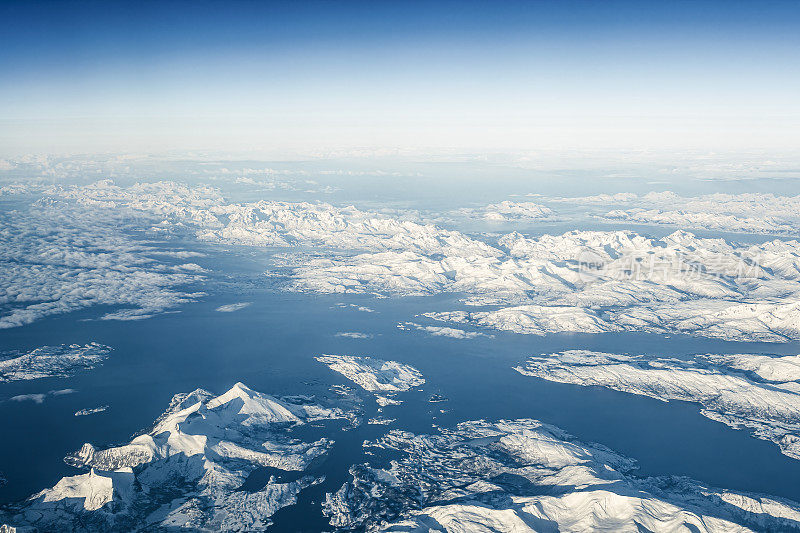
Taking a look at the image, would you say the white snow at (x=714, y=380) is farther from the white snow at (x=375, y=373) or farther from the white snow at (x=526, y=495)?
the white snow at (x=526, y=495)

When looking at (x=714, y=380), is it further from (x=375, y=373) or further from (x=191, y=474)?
(x=191, y=474)

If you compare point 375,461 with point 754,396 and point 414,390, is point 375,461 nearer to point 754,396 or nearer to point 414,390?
point 414,390

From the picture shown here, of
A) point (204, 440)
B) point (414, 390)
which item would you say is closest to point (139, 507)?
point (204, 440)

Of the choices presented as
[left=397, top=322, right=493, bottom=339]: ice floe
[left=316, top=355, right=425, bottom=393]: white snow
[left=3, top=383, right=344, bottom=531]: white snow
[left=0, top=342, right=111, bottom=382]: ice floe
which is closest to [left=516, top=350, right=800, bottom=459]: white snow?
[left=397, top=322, right=493, bottom=339]: ice floe

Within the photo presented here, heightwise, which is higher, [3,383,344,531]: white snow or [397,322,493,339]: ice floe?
[3,383,344,531]: white snow

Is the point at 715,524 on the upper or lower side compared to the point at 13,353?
upper

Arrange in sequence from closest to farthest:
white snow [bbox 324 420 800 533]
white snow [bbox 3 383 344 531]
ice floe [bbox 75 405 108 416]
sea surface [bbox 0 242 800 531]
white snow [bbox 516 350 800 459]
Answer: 1. white snow [bbox 324 420 800 533]
2. white snow [bbox 3 383 344 531]
3. sea surface [bbox 0 242 800 531]
4. ice floe [bbox 75 405 108 416]
5. white snow [bbox 516 350 800 459]

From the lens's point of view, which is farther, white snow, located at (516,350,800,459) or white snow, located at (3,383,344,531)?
white snow, located at (516,350,800,459)

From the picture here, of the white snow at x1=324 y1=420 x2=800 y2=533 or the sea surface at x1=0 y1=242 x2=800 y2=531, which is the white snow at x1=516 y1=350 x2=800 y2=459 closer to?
the sea surface at x1=0 y1=242 x2=800 y2=531

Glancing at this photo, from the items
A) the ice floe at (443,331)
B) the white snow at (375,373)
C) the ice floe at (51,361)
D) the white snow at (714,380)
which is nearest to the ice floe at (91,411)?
the ice floe at (51,361)

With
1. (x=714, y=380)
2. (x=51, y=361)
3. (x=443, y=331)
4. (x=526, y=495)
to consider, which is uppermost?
(x=714, y=380)

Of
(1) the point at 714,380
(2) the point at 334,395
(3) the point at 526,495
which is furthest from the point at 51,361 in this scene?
(1) the point at 714,380
